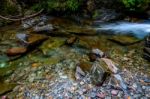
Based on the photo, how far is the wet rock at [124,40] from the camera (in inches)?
245

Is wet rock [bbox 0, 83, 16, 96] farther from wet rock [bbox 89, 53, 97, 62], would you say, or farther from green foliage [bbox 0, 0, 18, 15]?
green foliage [bbox 0, 0, 18, 15]

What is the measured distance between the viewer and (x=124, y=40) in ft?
20.8

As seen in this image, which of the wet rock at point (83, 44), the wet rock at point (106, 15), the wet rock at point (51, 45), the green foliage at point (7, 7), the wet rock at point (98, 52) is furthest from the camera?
the green foliage at point (7, 7)

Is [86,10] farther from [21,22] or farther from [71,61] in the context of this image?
[71,61]

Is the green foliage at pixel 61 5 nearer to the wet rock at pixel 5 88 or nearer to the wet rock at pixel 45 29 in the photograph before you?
the wet rock at pixel 45 29

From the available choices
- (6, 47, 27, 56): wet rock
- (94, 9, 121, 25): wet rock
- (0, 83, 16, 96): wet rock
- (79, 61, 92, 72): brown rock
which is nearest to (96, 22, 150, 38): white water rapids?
(94, 9, 121, 25): wet rock

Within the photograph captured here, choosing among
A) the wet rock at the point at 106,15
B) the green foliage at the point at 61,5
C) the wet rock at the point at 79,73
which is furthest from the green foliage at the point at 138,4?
the wet rock at the point at 79,73

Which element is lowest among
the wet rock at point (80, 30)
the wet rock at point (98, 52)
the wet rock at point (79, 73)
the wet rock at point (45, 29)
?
the wet rock at point (79, 73)

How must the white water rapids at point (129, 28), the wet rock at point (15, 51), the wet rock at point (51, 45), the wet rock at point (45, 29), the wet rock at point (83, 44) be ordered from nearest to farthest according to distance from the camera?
1. the wet rock at point (15, 51)
2. the wet rock at point (51, 45)
3. the wet rock at point (83, 44)
4. the white water rapids at point (129, 28)
5. the wet rock at point (45, 29)

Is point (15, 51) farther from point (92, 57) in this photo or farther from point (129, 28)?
point (129, 28)

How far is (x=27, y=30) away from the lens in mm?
7543

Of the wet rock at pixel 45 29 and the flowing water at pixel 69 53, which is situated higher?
the wet rock at pixel 45 29

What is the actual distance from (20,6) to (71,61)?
453 cm

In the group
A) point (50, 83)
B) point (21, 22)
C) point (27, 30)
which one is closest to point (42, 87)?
point (50, 83)
